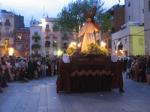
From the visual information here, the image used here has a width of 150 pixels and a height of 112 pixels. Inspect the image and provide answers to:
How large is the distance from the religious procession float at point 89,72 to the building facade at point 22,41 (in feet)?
270

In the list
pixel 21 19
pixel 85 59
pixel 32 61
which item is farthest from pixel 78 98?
pixel 21 19

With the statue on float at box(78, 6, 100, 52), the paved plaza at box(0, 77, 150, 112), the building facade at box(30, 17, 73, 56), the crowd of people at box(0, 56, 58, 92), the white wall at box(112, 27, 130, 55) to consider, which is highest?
the building facade at box(30, 17, 73, 56)

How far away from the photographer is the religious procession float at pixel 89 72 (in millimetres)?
20656

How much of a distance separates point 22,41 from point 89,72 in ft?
289

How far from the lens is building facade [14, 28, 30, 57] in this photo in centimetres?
10409

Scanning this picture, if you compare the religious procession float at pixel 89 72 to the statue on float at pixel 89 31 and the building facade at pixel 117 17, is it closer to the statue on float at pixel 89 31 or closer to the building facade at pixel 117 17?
the statue on float at pixel 89 31

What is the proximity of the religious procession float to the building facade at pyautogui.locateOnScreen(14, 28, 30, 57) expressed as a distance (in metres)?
82.2

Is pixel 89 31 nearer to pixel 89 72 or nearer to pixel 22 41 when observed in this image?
pixel 89 72

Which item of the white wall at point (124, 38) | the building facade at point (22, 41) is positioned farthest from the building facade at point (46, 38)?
the white wall at point (124, 38)

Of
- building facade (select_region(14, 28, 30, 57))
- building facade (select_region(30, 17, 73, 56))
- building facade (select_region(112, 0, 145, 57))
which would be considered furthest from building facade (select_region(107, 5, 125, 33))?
building facade (select_region(14, 28, 30, 57))

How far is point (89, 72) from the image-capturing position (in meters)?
20.7

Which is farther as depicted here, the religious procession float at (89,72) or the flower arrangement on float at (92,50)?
the flower arrangement on float at (92,50)

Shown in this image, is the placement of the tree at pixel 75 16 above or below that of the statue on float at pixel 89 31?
above

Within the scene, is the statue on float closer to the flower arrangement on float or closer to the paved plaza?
the flower arrangement on float
